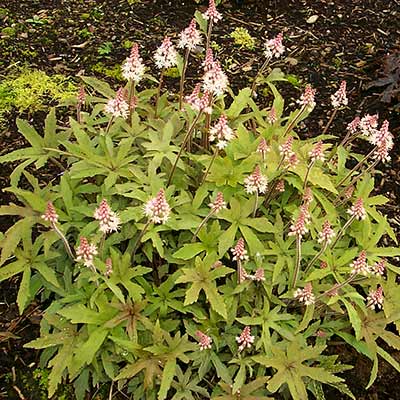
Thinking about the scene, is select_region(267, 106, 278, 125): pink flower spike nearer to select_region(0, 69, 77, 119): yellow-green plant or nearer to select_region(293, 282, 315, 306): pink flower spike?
select_region(293, 282, 315, 306): pink flower spike

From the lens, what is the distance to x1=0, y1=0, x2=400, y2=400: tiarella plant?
11.2ft

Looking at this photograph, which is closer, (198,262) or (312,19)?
(198,262)

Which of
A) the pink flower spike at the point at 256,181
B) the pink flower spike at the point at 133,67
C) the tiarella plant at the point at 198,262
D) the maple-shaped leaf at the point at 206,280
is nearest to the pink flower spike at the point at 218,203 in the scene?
the tiarella plant at the point at 198,262

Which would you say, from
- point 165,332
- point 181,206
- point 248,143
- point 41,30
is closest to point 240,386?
point 165,332

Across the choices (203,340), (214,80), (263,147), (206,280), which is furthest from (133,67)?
(203,340)

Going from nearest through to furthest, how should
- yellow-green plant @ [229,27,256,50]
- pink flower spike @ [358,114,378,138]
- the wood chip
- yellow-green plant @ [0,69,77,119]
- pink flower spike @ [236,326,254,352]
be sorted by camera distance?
pink flower spike @ [236,326,254,352]
pink flower spike @ [358,114,378,138]
yellow-green plant @ [0,69,77,119]
yellow-green plant @ [229,27,256,50]
the wood chip

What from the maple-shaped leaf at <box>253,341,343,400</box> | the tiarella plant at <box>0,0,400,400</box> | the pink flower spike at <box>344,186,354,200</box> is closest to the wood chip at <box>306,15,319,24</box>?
the tiarella plant at <box>0,0,400,400</box>

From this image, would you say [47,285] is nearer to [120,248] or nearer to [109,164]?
[120,248]

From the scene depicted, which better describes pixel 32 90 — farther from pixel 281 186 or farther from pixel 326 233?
pixel 326 233

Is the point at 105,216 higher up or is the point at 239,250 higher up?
the point at 105,216

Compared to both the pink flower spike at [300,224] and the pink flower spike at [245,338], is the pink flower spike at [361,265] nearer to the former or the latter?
the pink flower spike at [300,224]

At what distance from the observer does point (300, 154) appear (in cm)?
401

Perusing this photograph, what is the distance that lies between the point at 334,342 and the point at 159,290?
1.13 m

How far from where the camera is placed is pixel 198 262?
3.46m
